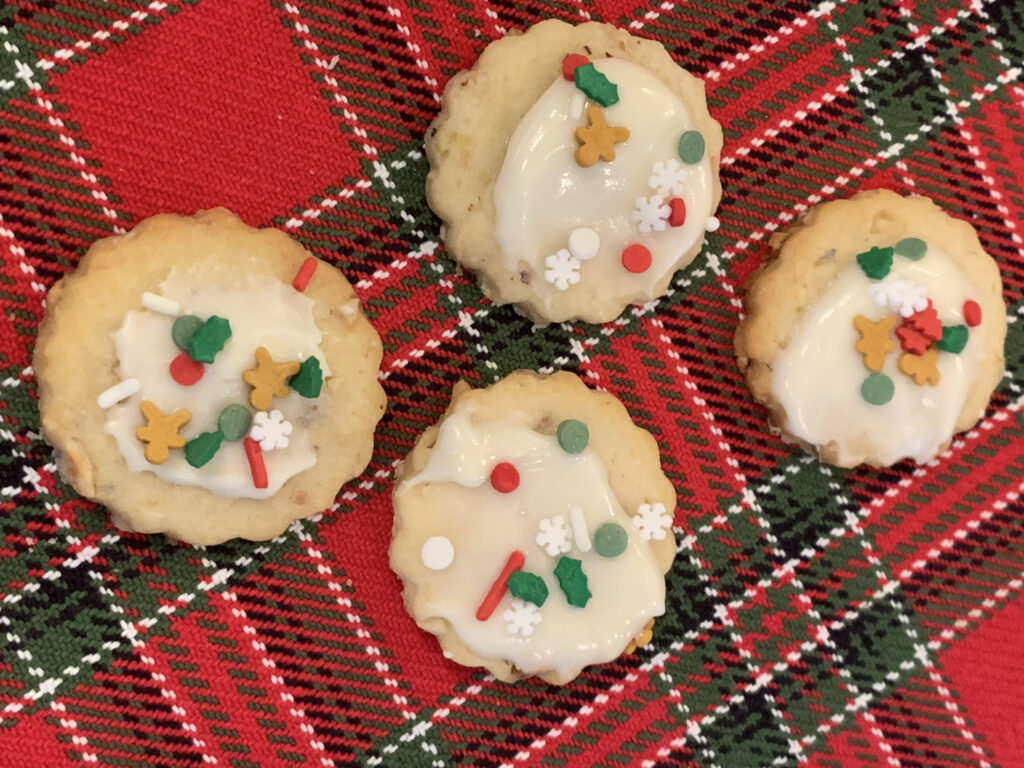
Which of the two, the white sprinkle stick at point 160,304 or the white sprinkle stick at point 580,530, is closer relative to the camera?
the white sprinkle stick at point 160,304

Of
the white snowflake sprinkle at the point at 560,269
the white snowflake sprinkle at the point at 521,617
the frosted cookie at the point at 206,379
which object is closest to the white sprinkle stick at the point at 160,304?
the frosted cookie at the point at 206,379

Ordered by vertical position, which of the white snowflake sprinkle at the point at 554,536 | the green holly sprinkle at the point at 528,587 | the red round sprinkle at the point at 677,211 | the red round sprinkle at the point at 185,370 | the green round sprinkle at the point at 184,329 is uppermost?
the green round sprinkle at the point at 184,329

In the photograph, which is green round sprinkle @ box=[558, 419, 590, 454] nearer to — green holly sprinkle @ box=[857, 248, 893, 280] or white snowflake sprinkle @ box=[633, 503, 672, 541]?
white snowflake sprinkle @ box=[633, 503, 672, 541]

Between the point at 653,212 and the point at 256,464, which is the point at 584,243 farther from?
the point at 256,464

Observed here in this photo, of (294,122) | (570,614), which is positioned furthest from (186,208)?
(570,614)

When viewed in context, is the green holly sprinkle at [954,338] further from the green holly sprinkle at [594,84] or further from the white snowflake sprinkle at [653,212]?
the green holly sprinkle at [594,84]

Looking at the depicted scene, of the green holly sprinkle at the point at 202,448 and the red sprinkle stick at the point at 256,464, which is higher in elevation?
the green holly sprinkle at the point at 202,448
